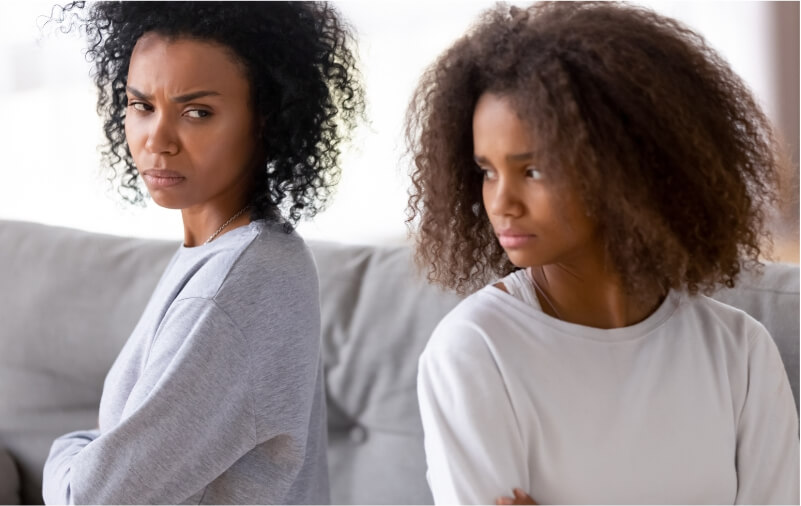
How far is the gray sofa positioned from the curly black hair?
37 cm

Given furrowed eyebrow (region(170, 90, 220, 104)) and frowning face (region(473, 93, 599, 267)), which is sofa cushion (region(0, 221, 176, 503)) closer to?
furrowed eyebrow (region(170, 90, 220, 104))

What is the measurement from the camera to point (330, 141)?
54.4 inches

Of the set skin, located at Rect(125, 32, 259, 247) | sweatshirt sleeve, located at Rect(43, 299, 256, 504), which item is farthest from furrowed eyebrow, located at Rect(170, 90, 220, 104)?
sweatshirt sleeve, located at Rect(43, 299, 256, 504)

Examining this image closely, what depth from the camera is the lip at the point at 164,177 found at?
1.23 metres

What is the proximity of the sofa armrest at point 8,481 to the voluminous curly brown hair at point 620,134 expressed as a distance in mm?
1143

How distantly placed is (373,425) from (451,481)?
0.70 m

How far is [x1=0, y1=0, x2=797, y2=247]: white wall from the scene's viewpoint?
283 cm

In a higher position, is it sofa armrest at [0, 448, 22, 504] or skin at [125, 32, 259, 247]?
skin at [125, 32, 259, 247]

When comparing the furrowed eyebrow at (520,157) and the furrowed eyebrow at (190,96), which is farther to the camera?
the furrowed eyebrow at (190,96)

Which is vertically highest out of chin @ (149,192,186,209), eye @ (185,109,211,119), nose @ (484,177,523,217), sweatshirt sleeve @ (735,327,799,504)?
eye @ (185,109,211,119)

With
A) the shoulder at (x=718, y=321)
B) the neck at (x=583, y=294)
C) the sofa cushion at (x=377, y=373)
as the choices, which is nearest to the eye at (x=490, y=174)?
the neck at (x=583, y=294)

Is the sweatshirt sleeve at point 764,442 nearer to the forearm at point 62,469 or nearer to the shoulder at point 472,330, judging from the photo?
the shoulder at point 472,330

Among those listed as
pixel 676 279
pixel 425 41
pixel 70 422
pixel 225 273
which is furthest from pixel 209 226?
pixel 425 41

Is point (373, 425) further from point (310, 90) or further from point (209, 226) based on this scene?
point (310, 90)
